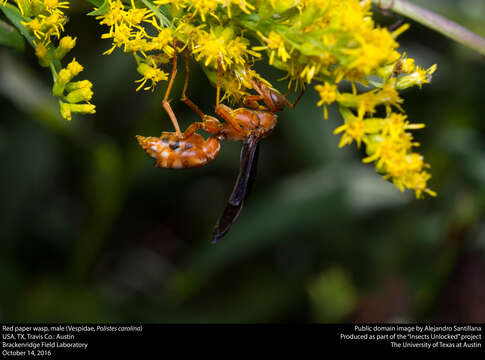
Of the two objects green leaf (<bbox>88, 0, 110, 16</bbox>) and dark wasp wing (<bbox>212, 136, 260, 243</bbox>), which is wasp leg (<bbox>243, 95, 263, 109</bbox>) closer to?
dark wasp wing (<bbox>212, 136, 260, 243</bbox>)

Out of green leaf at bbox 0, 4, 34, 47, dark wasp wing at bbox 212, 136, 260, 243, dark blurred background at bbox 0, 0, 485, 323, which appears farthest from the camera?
dark blurred background at bbox 0, 0, 485, 323

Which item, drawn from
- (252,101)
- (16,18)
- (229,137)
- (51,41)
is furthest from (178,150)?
(16,18)

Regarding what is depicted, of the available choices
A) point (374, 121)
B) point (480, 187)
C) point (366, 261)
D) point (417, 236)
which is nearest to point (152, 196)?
point (366, 261)

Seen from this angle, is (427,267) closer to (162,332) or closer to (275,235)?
(275,235)

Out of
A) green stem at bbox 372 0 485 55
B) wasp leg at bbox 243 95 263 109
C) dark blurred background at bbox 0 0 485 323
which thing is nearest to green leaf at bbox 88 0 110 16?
wasp leg at bbox 243 95 263 109

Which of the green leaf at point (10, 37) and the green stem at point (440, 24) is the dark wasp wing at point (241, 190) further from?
the green leaf at point (10, 37)

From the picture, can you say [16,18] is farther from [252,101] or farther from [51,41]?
[252,101]
